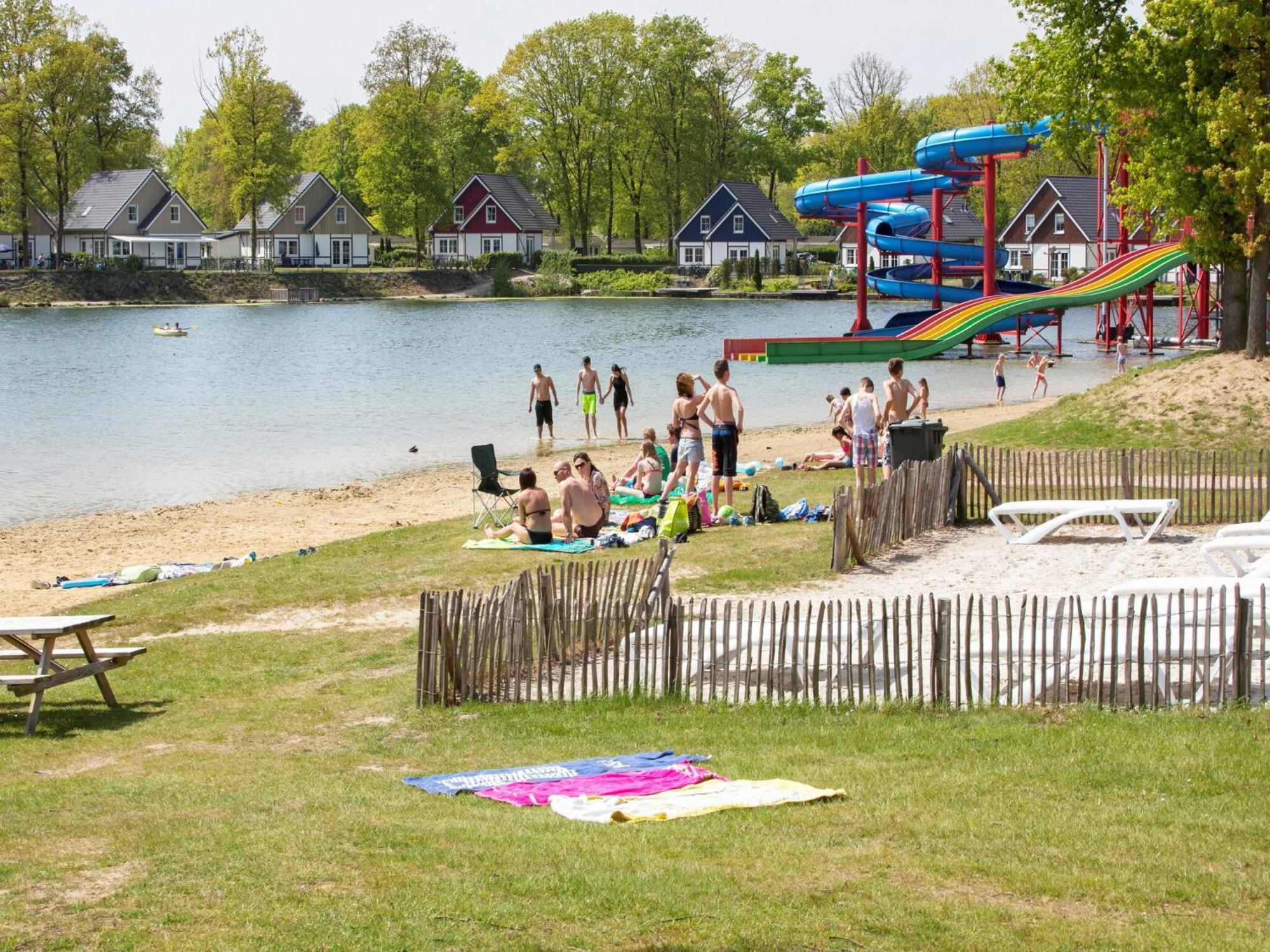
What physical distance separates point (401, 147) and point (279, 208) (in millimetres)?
10080

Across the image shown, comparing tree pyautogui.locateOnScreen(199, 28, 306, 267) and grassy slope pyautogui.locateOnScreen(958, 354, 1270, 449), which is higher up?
tree pyautogui.locateOnScreen(199, 28, 306, 267)

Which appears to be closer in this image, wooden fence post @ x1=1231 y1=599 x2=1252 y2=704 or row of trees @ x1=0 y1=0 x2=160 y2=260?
wooden fence post @ x1=1231 y1=599 x2=1252 y2=704

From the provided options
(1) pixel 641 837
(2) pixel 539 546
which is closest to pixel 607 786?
(1) pixel 641 837

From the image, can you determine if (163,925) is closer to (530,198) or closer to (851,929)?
(851,929)

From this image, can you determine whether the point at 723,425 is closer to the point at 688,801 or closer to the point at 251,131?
the point at 688,801

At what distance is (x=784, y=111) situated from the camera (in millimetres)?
117562

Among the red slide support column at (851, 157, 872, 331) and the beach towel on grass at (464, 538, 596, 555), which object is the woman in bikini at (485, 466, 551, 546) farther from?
the red slide support column at (851, 157, 872, 331)

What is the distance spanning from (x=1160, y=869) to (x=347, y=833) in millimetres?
3613

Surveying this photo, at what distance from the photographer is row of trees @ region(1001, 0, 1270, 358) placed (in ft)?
77.9

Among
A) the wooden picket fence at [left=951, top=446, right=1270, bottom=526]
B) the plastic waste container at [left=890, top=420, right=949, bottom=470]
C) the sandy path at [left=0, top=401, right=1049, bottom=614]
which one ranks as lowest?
the sandy path at [left=0, top=401, right=1049, bottom=614]

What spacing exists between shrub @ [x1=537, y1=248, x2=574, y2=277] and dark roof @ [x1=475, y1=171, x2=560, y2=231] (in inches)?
195

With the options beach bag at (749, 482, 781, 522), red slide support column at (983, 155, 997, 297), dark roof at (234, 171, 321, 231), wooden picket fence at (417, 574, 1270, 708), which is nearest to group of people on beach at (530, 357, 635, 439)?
beach bag at (749, 482, 781, 522)

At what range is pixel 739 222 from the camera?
108 metres

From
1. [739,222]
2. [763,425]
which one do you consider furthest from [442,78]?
[763,425]
